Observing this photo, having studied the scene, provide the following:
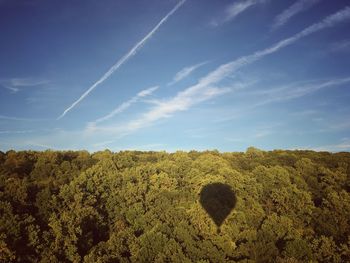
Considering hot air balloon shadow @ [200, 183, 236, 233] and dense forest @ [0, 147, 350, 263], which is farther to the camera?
hot air balloon shadow @ [200, 183, 236, 233]

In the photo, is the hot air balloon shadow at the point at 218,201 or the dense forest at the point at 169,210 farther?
the hot air balloon shadow at the point at 218,201

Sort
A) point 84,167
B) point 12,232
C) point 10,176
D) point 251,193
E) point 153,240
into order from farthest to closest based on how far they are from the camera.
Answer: point 84,167 < point 251,193 < point 10,176 < point 153,240 < point 12,232

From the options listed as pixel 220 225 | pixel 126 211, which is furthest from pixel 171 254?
pixel 126 211

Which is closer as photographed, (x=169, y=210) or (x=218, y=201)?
(x=218, y=201)

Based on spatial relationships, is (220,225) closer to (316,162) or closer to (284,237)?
(284,237)

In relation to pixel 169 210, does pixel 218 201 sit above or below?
above
